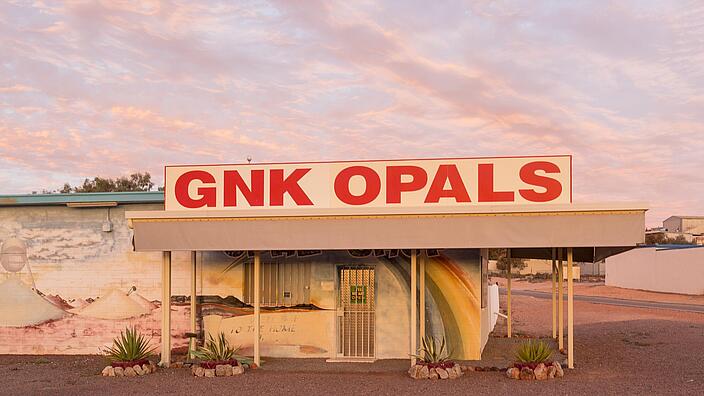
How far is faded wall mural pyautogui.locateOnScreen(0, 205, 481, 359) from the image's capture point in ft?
53.5

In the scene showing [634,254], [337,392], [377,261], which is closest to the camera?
[337,392]

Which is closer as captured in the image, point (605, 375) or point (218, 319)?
point (605, 375)

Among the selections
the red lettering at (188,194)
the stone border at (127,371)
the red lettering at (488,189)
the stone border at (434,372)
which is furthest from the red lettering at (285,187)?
the stone border at (434,372)

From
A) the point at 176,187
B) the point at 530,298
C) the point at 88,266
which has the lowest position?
the point at 530,298

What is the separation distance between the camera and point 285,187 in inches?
652

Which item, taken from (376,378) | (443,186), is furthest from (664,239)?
(376,378)

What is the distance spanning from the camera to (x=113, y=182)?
57625 millimetres

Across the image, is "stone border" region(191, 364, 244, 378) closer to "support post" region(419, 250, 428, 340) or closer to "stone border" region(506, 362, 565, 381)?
"support post" region(419, 250, 428, 340)

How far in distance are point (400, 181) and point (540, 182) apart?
314 cm

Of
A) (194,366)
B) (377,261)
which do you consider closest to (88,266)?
(194,366)

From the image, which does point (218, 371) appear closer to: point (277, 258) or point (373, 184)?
point (277, 258)

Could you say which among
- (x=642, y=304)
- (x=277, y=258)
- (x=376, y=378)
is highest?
(x=277, y=258)

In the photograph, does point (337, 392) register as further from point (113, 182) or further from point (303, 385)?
point (113, 182)

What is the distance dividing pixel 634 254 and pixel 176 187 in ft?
140
